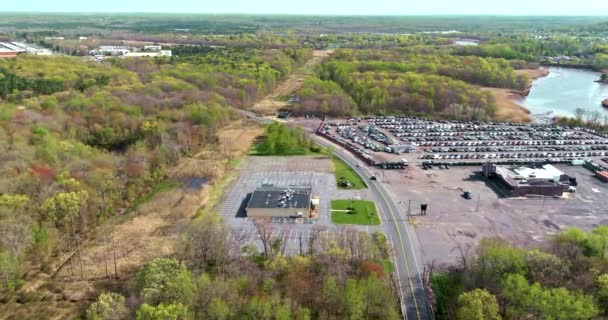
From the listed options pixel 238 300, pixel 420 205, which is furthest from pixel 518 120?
pixel 238 300

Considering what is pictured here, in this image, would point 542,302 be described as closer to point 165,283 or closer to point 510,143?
point 165,283

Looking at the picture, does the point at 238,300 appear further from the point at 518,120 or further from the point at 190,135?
the point at 518,120

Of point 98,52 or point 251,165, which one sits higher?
point 98,52

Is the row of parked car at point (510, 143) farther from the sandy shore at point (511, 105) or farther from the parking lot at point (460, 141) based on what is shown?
the sandy shore at point (511, 105)

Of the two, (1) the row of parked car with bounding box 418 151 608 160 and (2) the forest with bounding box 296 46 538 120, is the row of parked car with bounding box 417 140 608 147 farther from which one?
(2) the forest with bounding box 296 46 538 120

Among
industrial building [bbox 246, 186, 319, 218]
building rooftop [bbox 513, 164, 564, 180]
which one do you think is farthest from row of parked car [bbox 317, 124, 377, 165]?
building rooftop [bbox 513, 164, 564, 180]

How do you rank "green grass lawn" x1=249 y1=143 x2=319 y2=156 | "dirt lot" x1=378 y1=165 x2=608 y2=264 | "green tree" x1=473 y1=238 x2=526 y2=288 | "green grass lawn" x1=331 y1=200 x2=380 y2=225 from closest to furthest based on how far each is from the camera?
"green tree" x1=473 y1=238 x2=526 y2=288 < "dirt lot" x1=378 y1=165 x2=608 y2=264 < "green grass lawn" x1=331 y1=200 x2=380 y2=225 < "green grass lawn" x1=249 y1=143 x2=319 y2=156

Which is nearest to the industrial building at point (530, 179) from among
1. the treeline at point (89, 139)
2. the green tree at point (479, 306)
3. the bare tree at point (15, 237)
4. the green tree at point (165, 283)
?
the green tree at point (479, 306)
